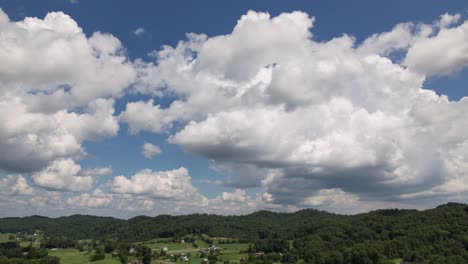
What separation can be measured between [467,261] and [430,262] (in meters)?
16.4

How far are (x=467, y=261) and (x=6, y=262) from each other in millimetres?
219508

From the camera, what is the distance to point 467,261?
194500 mm

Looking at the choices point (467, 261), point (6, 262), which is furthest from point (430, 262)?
point (6, 262)

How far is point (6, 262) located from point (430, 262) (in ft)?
667

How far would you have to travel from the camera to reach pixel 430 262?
19738 centimetres

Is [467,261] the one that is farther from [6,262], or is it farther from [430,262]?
[6,262]
